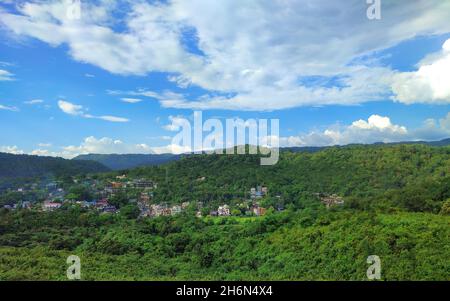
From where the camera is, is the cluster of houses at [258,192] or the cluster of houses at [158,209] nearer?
the cluster of houses at [158,209]

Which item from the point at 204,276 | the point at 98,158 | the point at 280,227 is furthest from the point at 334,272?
the point at 98,158

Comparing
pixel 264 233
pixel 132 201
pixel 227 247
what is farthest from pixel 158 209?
pixel 227 247

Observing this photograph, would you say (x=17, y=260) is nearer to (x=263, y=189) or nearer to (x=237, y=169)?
(x=263, y=189)

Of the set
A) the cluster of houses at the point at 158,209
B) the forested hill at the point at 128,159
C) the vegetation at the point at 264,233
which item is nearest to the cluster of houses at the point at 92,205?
the vegetation at the point at 264,233

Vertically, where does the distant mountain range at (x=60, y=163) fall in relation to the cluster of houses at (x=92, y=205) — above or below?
above
